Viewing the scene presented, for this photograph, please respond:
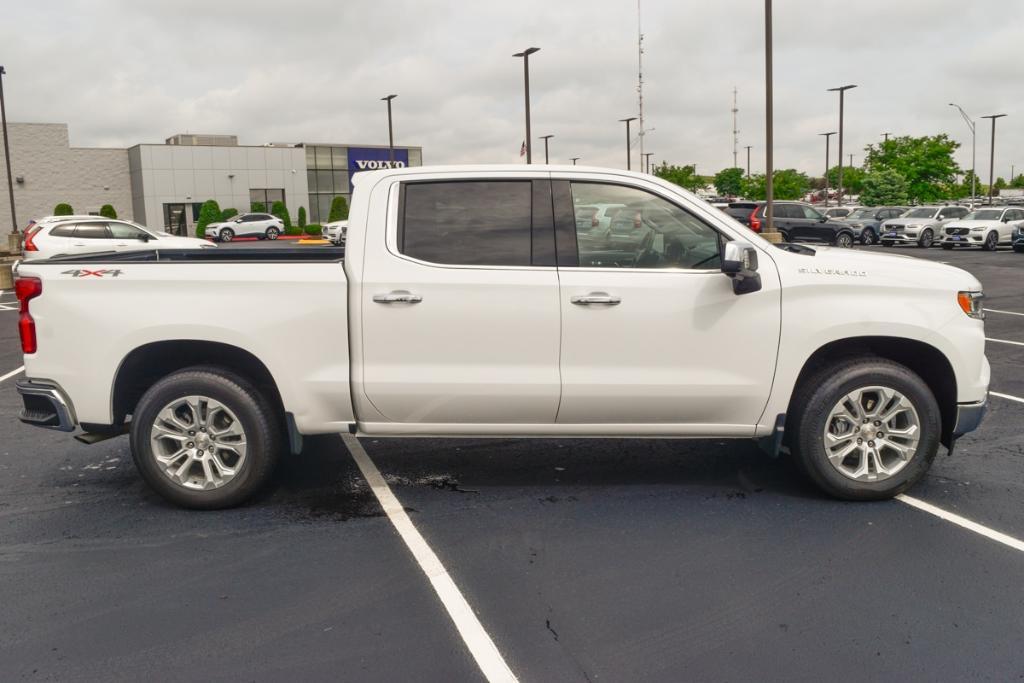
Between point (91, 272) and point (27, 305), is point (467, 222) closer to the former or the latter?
point (91, 272)

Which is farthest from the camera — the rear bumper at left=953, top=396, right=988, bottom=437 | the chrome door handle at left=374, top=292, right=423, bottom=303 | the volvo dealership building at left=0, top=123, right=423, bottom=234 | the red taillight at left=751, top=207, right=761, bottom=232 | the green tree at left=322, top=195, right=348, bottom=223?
the green tree at left=322, top=195, right=348, bottom=223

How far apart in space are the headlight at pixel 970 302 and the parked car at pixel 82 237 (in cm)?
1949

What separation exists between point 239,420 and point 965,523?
3.98 m

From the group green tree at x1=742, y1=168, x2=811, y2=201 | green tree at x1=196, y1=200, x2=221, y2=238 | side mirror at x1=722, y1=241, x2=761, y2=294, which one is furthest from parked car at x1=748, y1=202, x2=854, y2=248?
green tree at x1=742, y1=168, x2=811, y2=201

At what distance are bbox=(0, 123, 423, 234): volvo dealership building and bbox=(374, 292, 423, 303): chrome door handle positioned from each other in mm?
55638

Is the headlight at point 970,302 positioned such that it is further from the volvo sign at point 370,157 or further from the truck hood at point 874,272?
the volvo sign at point 370,157

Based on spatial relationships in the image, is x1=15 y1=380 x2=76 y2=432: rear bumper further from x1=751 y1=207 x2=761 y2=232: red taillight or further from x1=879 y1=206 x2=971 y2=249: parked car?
x1=879 y1=206 x2=971 y2=249: parked car

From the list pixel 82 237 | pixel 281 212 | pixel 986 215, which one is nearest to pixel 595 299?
pixel 82 237

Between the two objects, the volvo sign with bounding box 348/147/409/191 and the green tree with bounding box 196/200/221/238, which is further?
the volvo sign with bounding box 348/147/409/191

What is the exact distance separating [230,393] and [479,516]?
5.02ft

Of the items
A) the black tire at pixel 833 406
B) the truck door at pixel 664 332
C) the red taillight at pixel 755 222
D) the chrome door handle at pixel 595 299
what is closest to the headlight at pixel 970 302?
the black tire at pixel 833 406

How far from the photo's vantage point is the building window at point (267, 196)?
198 ft

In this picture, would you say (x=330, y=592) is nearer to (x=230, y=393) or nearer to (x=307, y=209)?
(x=230, y=393)

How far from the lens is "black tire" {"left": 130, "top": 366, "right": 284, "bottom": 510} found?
16.5 ft
